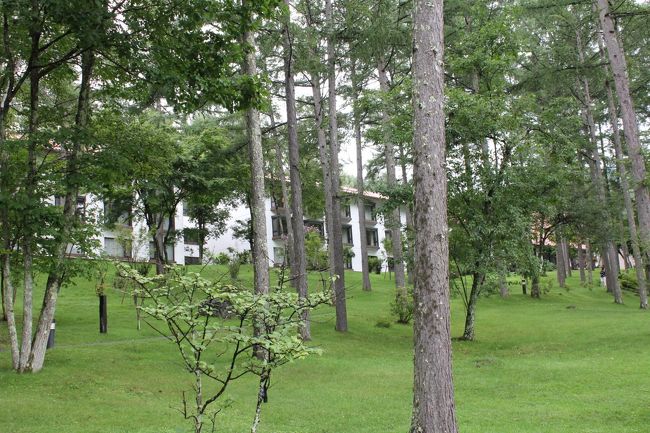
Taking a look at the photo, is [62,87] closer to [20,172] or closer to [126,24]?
[20,172]

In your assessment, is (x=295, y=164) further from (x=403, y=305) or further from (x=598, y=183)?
(x=598, y=183)

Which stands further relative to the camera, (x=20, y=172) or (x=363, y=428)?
(x=20, y=172)

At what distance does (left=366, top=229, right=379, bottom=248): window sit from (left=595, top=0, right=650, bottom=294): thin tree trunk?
40957 millimetres

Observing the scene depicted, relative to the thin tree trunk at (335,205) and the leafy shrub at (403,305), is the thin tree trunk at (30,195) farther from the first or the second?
the leafy shrub at (403,305)

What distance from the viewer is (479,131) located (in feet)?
58.3

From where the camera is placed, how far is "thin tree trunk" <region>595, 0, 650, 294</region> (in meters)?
16.7

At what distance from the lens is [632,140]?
1711 cm

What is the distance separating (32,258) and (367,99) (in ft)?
36.6

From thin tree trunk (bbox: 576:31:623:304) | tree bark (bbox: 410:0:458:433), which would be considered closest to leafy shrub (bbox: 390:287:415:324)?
thin tree trunk (bbox: 576:31:623:304)

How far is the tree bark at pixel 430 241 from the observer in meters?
6.19

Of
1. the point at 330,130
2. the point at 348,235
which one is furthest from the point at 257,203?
the point at 348,235

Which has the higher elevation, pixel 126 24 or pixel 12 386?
pixel 126 24

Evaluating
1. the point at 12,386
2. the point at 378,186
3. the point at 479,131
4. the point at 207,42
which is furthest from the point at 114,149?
the point at 479,131

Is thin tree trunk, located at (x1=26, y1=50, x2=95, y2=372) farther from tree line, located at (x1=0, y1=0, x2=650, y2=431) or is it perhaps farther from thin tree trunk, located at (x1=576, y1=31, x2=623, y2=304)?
thin tree trunk, located at (x1=576, y1=31, x2=623, y2=304)
